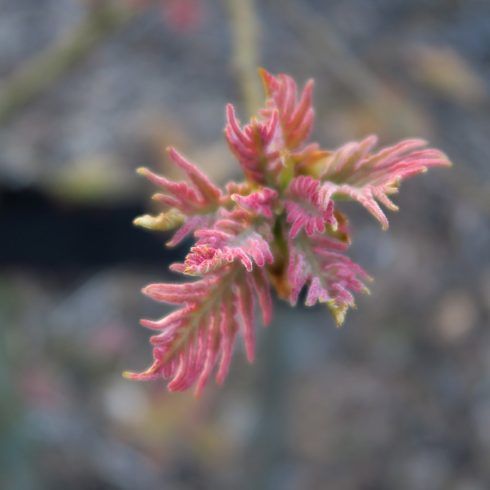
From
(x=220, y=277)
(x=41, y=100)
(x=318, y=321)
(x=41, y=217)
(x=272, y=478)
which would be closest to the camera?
(x=220, y=277)

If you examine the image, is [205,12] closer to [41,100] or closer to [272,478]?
[41,100]

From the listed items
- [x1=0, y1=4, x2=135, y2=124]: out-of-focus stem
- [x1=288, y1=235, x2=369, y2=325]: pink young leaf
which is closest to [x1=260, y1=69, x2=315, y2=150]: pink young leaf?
[x1=288, y1=235, x2=369, y2=325]: pink young leaf

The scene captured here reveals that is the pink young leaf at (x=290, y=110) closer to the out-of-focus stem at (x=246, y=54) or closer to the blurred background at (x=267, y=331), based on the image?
the out-of-focus stem at (x=246, y=54)

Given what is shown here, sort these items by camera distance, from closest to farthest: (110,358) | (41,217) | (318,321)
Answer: (41,217), (318,321), (110,358)

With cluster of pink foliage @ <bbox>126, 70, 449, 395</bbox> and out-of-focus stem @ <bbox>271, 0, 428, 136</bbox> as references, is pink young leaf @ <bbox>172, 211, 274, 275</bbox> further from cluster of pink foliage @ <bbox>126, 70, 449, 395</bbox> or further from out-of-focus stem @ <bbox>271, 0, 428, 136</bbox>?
out-of-focus stem @ <bbox>271, 0, 428, 136</bbox>

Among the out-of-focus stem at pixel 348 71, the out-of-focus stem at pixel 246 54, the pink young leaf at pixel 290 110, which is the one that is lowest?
the pink young leaf at pixel 290 110

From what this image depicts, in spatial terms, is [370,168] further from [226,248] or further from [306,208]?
[226,248]

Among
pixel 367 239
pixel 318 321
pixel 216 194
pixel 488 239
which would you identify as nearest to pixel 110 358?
pixel 318 321

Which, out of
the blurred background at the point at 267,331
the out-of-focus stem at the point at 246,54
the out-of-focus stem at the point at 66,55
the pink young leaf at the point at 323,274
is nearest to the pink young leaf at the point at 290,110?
the pink young leaf at the point at 323,274
